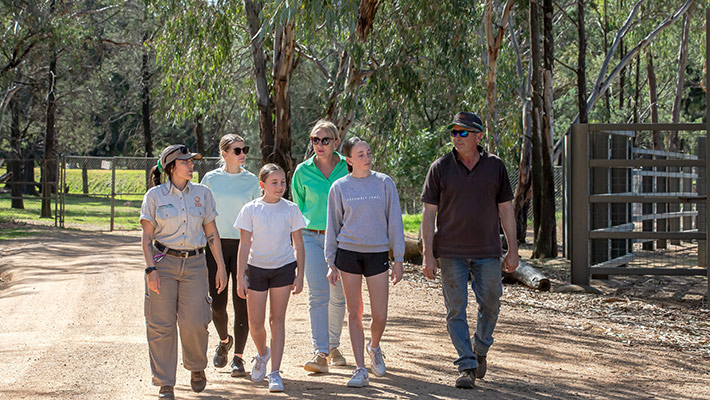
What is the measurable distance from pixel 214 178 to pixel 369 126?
13199 millimetres

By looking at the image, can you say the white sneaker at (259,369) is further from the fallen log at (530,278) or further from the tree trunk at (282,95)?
the tree trunk at (282,95)

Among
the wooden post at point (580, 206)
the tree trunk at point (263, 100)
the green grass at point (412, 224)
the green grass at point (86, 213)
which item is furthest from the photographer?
the green grass at point (86, 213)

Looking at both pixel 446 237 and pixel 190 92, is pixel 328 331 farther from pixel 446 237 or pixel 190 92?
pixel 190 92

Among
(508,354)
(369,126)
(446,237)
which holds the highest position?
(369,126)

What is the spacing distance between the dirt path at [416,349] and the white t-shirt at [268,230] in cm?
85

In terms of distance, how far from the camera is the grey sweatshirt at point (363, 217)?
586 cm

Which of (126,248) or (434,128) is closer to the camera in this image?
(126,248)

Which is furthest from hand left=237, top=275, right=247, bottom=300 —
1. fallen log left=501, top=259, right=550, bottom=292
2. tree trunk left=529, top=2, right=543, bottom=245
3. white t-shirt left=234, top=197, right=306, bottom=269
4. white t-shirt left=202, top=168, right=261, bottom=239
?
tree trunk left=529, top=2, right=543, bottom=245

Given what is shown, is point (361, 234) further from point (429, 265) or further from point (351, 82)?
point (351, 82)

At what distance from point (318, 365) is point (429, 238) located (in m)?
1.18

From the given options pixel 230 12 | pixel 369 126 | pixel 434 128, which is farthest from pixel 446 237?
pixel 434 128

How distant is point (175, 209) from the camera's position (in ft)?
18.4

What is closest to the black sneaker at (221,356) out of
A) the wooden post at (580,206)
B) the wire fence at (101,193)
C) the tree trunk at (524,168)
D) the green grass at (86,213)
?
Result: the wooden post at (580,206)

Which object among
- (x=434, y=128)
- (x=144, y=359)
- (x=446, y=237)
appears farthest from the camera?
(x=434, y=128)
